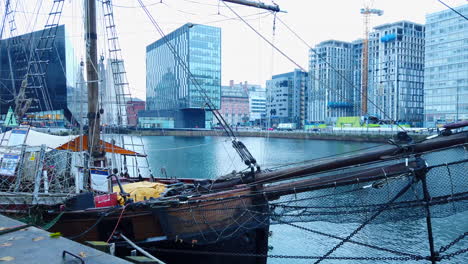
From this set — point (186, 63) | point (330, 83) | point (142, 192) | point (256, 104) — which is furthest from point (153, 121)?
point (142, 192)

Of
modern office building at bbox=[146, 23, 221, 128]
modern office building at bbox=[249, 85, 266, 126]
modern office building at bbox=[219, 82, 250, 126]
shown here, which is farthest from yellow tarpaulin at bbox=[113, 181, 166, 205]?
modern office building at bbox=[219, 82, 250, 126]

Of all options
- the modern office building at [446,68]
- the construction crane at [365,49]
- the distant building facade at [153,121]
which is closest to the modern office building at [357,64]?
the construction crane at [365,49]

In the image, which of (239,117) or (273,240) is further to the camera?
(239,117)

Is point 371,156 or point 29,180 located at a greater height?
point 371,156

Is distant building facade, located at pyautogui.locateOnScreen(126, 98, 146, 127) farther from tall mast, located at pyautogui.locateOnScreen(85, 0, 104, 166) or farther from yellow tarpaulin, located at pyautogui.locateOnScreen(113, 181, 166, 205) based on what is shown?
yellow tarpaulin, located at pyautogui.locateOnScreen(113, 181, 166, 205)

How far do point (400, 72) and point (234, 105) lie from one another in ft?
253

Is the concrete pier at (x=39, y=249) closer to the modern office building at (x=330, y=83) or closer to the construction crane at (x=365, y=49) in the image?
the construction crane at (x=365, y=49)

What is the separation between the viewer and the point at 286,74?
129 meters

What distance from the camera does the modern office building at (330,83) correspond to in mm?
112188

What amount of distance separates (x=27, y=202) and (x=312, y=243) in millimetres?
9787

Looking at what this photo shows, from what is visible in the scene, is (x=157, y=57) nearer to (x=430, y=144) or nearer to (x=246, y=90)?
(x=430, y=144)

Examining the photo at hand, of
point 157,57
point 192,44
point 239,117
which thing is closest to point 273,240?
point 192,44

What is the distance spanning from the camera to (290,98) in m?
126

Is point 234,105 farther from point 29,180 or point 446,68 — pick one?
point 29,180
